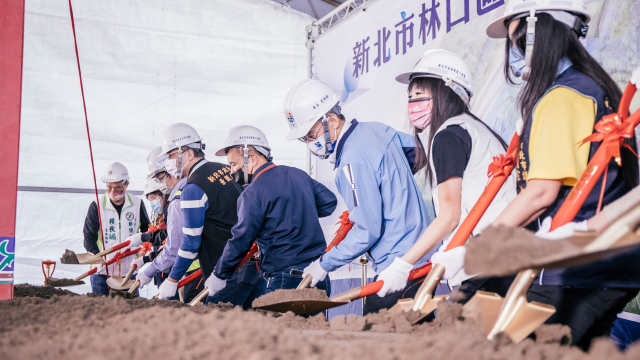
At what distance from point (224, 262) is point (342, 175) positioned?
1093 mm

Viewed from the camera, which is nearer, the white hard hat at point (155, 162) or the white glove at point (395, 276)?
the white glove at point (395, 276)

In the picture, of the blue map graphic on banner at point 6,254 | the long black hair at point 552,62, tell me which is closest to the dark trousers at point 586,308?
the long black hair at point 552,62

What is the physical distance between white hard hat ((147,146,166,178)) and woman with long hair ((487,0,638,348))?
4.31 m

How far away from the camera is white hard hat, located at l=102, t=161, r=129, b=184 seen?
5.75 meters

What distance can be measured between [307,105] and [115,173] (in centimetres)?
357

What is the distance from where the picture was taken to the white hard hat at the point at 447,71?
2.78 m

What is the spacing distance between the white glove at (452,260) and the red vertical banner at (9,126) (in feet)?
5.64

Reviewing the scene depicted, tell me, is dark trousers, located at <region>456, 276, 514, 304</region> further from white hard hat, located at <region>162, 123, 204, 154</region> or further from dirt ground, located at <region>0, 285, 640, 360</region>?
white hard hat, located at <region>162, 123, 204, 154</region>

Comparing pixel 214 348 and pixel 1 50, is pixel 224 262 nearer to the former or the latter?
pixel 1 50

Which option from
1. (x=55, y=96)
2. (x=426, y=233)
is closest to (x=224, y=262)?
(x=426, y=233)

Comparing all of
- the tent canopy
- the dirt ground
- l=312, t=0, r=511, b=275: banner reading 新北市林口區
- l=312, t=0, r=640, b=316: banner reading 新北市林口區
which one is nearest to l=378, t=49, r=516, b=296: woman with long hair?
l=312, t=0, r=640, b=316: banner reading 新北市林口區

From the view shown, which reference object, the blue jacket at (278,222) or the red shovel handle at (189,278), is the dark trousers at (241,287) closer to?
the blue jacket at (278,222)

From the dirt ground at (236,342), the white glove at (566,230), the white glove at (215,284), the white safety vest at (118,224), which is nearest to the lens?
the dirt ground at (236,342)

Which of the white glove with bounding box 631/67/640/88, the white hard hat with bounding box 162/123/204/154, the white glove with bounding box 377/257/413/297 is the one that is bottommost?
the white glove with bounding box 377/257/413/297
